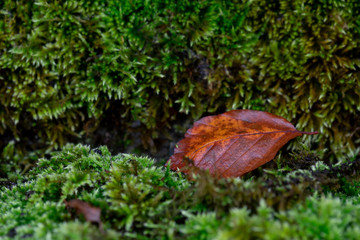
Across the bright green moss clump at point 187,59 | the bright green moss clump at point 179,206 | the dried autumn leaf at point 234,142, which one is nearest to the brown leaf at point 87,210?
the bright green moss clump at point 179,206

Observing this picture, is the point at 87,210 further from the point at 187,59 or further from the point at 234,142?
the point at 187,59

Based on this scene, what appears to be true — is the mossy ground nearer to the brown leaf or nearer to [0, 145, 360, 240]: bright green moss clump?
[0, 145, 360, 240]: bright green moss clump

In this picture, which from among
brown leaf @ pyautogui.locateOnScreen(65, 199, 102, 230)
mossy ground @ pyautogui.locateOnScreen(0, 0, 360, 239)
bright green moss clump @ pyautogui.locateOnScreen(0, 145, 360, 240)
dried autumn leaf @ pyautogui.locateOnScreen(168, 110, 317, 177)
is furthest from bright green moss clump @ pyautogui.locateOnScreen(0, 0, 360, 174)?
brown leaf @ pyautogui.locateOnScreen(65, 199, 102, 230)

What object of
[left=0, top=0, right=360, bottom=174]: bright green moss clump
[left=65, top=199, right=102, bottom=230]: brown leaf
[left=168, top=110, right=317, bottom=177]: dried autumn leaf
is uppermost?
[left=0, top=0, right=360, bottom=174]: bright green moss clump

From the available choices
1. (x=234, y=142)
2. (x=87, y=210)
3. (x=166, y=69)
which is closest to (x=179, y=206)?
(x=87, y=210)

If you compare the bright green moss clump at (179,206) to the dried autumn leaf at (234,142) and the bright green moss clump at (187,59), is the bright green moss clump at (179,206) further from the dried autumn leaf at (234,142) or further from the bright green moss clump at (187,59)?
the bright green moss clump at (187,59)

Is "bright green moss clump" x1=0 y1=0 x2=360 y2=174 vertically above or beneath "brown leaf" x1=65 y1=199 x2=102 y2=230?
above

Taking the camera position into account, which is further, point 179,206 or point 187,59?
point 187,59

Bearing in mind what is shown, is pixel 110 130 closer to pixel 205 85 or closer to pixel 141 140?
pixel 141 140
